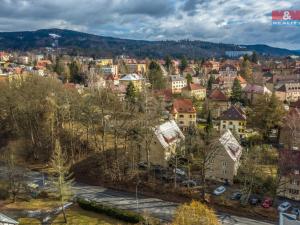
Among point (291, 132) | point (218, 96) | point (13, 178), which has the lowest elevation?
point (13, 178)

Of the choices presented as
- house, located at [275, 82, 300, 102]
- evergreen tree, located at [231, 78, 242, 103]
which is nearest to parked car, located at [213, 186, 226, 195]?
evergreen tree, located at [231, 78, 242, 103]

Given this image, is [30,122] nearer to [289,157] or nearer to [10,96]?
[10,96]

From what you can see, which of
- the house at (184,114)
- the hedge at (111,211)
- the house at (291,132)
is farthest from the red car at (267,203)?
the house at (184,114)

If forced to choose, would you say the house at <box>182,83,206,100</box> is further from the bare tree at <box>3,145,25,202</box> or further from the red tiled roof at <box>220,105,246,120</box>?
the bare tree at <box>3,145,25,202</box>

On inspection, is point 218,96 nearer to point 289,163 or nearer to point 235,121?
point 235,121

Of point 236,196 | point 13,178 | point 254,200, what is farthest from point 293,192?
point 13,178

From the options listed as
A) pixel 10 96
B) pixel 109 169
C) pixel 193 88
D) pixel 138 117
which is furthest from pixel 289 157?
pixel 193 88
